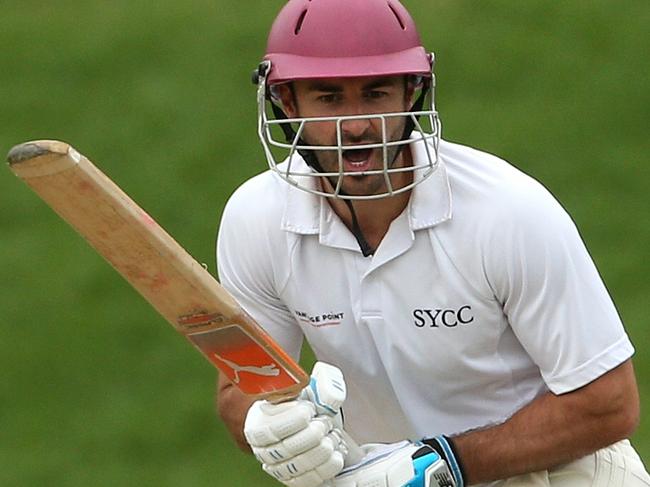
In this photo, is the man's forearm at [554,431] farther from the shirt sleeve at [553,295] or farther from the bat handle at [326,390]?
the bat handle at [326,390]

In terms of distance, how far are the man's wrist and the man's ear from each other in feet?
2.56

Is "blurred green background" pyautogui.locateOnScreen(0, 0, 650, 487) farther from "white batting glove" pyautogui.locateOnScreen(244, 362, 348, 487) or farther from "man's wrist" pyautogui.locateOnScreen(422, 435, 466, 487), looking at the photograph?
"white batting glove" pyautogui.locateOnScreen(244, 362, 348, 487)

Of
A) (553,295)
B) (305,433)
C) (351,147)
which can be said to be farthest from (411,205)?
(305,433)

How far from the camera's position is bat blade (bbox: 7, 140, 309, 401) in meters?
3.51

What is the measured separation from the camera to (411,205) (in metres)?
4.11

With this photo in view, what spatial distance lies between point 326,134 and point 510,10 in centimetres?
464

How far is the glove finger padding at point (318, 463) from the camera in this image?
12.6 feet

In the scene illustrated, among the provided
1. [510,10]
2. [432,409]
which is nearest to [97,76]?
[510,10]

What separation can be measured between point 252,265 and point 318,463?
60cm

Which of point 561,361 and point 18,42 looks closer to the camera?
point 561,361

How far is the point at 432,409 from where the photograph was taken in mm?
4250

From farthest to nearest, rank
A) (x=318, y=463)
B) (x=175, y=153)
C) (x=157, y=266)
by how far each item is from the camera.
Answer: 1. (x=175, y=153)
2. (x=318, y=463)
3. (x=157, y=266)

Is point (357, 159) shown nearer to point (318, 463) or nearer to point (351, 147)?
point (351, 147)

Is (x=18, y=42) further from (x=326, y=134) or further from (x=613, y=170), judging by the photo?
(x=326, y=134)
